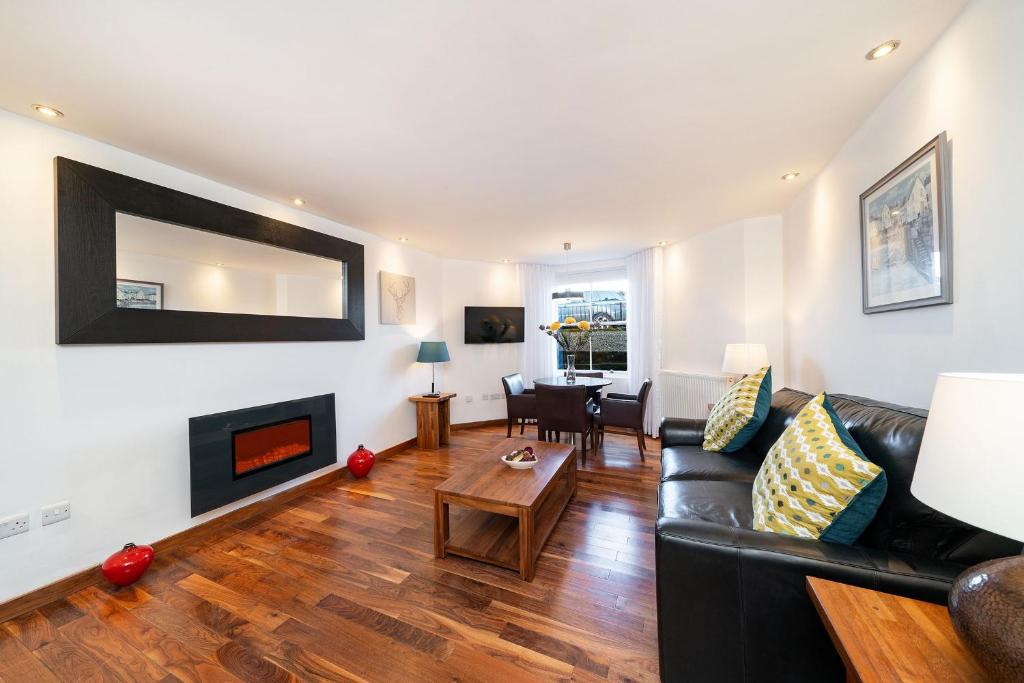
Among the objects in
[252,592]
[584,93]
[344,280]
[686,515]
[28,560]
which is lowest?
[252,592]

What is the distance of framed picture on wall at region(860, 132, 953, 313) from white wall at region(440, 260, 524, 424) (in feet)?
13.1

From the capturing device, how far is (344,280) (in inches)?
141

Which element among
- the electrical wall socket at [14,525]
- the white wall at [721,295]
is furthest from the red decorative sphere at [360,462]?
the white wall at [721,295]

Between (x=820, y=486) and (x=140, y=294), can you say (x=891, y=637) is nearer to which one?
(x=820, y=486)

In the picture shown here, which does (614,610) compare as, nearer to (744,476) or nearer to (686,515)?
(686,515)

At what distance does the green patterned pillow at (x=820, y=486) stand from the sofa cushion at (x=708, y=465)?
65 centimetres

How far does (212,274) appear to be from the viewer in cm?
258

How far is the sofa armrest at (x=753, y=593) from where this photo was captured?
1.02m

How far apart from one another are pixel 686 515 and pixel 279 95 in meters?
2.74

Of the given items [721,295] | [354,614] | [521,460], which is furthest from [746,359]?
[354,614]

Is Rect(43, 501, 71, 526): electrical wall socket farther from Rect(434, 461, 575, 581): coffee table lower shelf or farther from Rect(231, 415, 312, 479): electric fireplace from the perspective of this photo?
Rect(434, 461, 575, 581): coffee table lower shelf

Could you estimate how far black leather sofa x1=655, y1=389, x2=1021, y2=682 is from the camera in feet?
3.35

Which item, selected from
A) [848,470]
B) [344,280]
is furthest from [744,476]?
[344,280]

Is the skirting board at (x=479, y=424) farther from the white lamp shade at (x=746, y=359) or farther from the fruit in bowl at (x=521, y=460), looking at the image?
the white lamp shade at (x=746, y=359)
